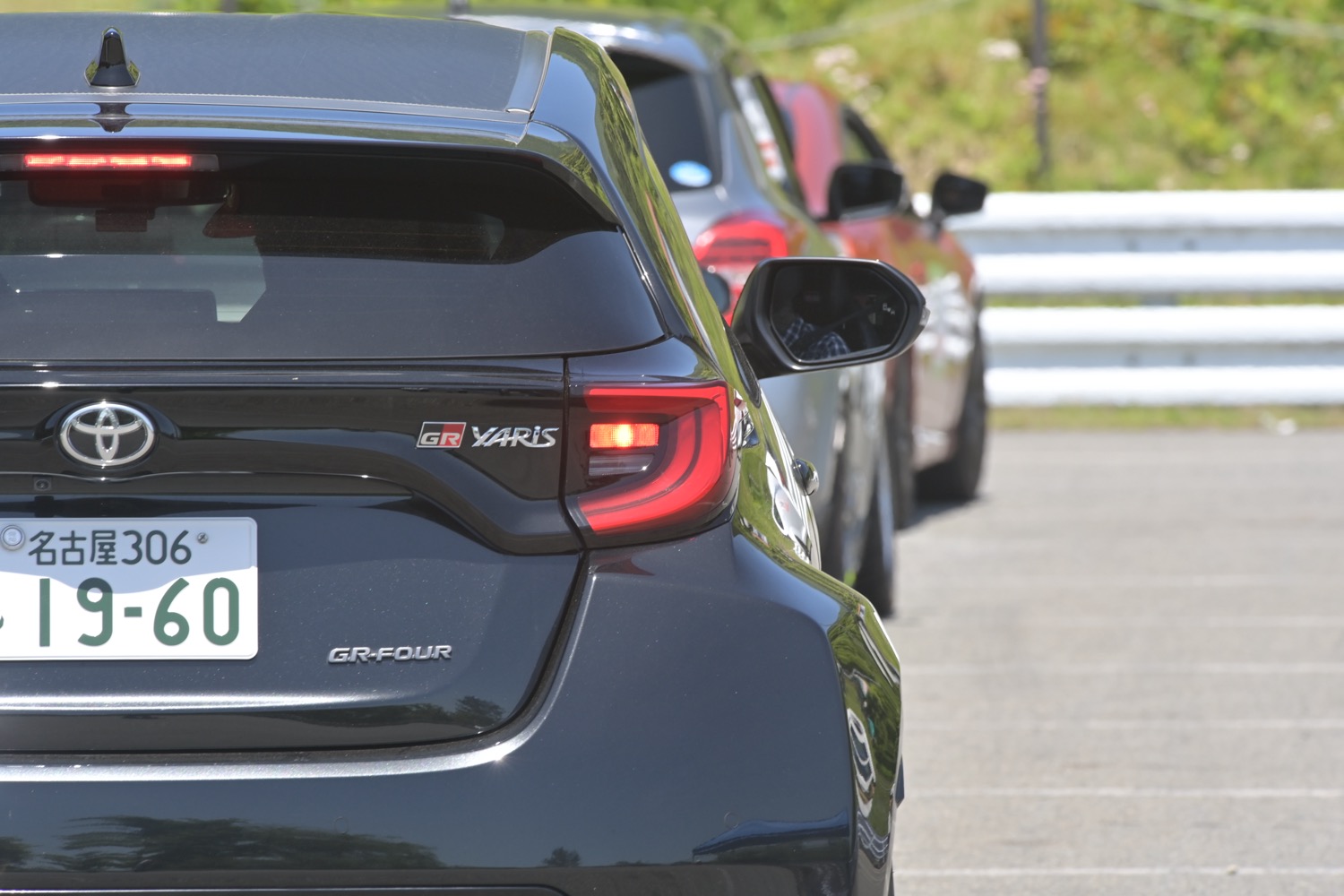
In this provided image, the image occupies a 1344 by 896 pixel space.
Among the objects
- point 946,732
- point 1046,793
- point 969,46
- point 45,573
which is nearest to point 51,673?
point 45,573

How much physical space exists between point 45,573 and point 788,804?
2.80 feet

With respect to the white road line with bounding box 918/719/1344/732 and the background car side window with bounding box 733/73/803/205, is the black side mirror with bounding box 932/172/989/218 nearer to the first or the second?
the background car side window with bounding box 733/73/803/205

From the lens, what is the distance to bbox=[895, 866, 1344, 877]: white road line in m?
4.47

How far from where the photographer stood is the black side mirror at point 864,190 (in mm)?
6906

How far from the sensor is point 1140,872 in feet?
14.7

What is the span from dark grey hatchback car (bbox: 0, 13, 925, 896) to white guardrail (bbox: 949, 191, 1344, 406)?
978cm

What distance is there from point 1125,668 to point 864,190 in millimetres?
1656

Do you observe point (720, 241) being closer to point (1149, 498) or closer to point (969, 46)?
point (1149, 498)

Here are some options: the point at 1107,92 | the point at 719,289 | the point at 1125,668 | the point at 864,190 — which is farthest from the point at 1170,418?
the point at 1107,92

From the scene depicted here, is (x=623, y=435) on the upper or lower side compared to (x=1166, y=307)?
upper

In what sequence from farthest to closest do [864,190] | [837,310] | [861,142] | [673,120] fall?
1. [861,142]
2. [864,190]
3. [673,120]
4. [837,310]

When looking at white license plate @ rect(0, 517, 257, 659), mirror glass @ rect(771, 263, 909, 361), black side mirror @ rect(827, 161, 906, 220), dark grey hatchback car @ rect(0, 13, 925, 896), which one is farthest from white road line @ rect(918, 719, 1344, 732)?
white license plate @ rect(0, 517, 257, 659)

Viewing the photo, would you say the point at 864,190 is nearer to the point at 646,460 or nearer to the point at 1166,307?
the point at 646,460

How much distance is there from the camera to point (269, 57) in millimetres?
3055
